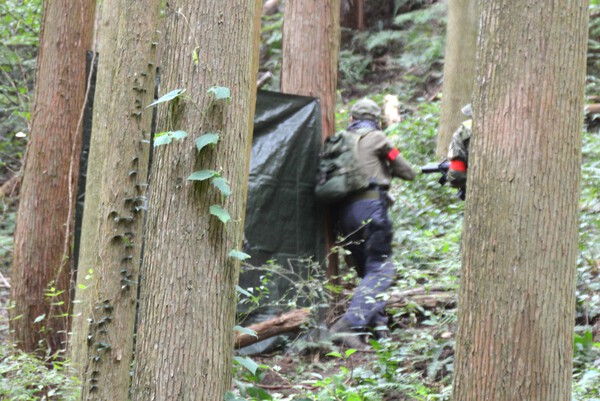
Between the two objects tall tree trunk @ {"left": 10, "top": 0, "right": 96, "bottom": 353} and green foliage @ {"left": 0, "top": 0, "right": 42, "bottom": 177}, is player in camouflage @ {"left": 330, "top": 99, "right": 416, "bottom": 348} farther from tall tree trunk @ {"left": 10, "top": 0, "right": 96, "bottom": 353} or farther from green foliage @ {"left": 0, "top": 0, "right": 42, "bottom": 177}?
green foliage @ {"left": 0, "top": 0, "right": 42, "bottom": 177}

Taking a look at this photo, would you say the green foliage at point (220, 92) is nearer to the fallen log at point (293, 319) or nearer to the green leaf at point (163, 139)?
the green leaf at point (163, 139)

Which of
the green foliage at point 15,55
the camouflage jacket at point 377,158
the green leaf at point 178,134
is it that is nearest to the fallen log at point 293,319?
the camouflage jacket at point 377,158

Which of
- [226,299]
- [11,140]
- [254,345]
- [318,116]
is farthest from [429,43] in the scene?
[226,299]

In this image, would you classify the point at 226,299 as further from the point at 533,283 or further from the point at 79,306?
the point at 79,306

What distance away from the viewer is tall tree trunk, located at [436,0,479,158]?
440 inches

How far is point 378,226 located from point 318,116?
4.08 ft

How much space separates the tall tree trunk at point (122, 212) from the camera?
4723mm

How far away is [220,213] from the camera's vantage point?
331cm

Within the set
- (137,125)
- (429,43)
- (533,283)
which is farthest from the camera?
(429,43)

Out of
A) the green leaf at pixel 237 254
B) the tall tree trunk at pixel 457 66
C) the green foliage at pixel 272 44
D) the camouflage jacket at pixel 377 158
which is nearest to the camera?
the green leaf at pixel 237 254

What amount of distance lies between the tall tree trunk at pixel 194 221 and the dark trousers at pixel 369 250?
3481 mm

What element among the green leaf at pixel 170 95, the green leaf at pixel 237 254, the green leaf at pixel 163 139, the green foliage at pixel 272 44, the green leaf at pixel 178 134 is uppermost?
the green foliage at pixel 272 44

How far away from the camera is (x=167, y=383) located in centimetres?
330

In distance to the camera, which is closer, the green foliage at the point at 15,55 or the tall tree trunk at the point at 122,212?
the tall tree trunk at the point at 122,212
